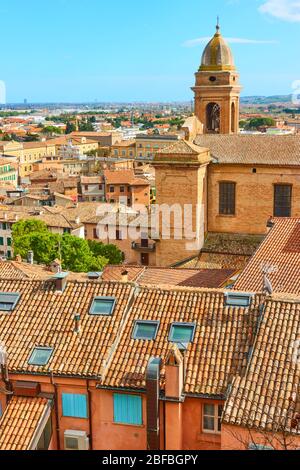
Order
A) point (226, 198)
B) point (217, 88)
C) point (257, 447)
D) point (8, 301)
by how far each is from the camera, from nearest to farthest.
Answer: point (257, 447), point (8, 301), point (226, 198), point (217, 88)

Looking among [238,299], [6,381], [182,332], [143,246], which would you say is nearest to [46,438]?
[6,381]

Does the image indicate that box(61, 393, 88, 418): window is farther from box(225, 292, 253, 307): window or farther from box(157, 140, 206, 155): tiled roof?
box(157, 140, 206, 155): tiled roof

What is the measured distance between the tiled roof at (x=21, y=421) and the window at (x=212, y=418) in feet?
11.1

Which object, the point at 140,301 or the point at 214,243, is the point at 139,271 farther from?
the point at 140,301

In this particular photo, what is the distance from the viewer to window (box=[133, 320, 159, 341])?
14.1m

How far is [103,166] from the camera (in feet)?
318

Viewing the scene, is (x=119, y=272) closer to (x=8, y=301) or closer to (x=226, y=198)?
(x=226, y=198)

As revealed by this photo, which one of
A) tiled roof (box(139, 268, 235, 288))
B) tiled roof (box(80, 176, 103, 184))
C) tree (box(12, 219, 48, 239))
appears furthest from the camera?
tiled roof (box(80, 176, 103, 184))

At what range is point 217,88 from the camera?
35000mm

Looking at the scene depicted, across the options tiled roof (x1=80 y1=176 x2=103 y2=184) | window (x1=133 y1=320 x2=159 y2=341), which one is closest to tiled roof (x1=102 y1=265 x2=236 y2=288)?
window (x1=133 y1=320 x2=159 y2=341)

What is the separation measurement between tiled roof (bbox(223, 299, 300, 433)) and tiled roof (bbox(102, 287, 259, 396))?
0.47 m

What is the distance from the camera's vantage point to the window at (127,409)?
13023 millimetres

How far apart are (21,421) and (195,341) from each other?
4114 millimetres
